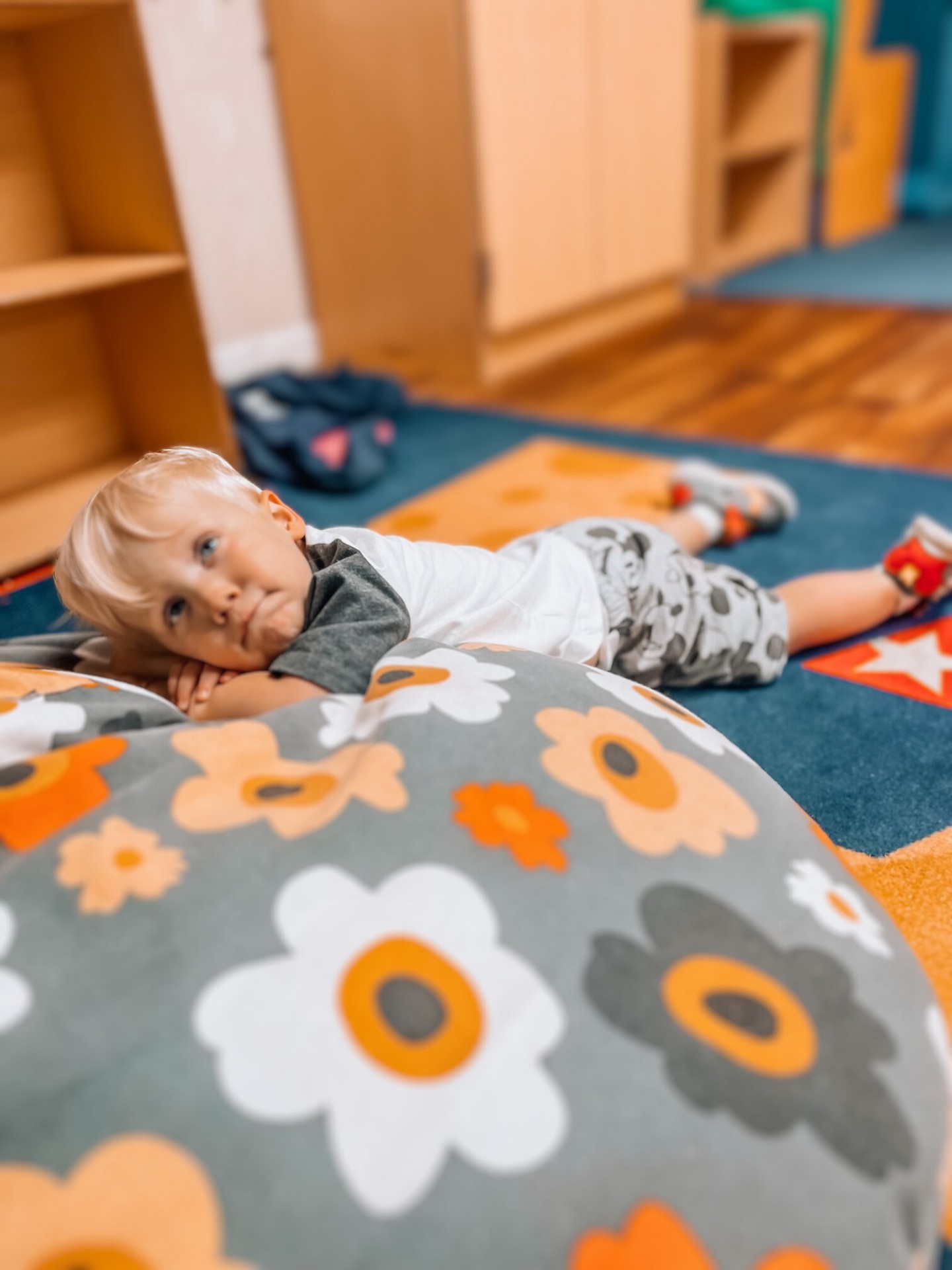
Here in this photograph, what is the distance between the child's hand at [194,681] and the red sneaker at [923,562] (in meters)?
0.90

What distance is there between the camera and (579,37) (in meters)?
2.53

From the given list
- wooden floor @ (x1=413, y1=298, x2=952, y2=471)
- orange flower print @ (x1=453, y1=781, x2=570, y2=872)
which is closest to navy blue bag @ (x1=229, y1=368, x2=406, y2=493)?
wooden floor @ (x1=413, y1=298, x2=952, y2=471)

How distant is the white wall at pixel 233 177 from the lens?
2.28 metres

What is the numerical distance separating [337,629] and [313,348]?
6.84ft

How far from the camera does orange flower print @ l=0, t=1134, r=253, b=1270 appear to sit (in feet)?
1.71

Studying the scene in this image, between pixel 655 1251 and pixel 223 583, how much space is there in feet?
2.02

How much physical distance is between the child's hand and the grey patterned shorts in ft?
1.43

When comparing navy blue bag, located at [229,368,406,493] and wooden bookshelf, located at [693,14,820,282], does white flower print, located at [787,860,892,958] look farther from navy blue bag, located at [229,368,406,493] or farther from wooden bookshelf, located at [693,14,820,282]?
wooden bookshelf, located at [693,14,820,282]

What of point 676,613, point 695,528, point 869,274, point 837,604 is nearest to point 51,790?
point 676,613

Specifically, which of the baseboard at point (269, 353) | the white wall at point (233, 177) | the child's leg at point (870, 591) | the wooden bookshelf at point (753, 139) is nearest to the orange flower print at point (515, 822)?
the child's leg at point (870, 591)

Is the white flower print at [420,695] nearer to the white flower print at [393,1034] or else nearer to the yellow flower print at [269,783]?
the yellow flower print at [269,783]

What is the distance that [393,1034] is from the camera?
60cm

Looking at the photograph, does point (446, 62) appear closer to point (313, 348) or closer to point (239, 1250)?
point (313, 348)

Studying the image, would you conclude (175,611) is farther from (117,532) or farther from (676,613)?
(676,613)
